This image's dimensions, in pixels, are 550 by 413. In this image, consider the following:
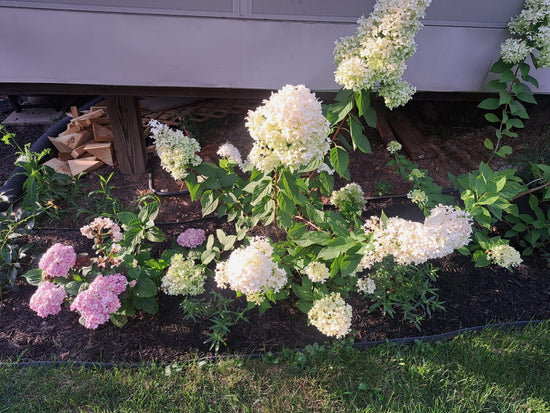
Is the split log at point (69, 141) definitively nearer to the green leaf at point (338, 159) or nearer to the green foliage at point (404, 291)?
the green leaf at point (338, 159)

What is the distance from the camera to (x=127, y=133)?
9.93ft

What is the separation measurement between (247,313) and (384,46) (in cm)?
176

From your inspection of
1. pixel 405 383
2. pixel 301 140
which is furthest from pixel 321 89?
pixel 405 383

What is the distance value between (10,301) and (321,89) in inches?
105

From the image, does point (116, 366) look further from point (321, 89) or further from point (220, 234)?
point (321, 89)

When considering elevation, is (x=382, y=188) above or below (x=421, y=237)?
below

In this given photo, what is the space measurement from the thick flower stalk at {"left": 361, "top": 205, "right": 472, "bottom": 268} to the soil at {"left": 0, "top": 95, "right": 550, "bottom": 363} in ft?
3.00

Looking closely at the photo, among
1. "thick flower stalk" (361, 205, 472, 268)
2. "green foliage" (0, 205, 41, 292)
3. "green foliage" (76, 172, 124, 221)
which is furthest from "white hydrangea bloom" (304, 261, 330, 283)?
"green foliage" (0, 205, 41, 292)

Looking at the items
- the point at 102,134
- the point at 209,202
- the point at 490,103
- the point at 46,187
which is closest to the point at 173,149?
the point at 209,202

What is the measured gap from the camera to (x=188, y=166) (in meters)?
1.80

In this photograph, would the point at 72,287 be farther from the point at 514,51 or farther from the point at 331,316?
the point at 514,51

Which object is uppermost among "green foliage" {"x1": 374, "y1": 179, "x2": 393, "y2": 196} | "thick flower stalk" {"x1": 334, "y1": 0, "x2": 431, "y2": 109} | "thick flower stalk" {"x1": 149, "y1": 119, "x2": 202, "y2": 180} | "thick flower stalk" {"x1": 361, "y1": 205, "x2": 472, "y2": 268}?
"thick flower stalk" {"x1": 334, "y1": 0, "x2": 431, "y2": 109}

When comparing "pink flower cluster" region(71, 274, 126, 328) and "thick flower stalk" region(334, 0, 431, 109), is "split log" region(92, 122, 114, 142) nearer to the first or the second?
"pink flower cluster" region(71, 274, 126, 328)

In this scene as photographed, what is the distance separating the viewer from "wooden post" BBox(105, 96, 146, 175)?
2.90m
